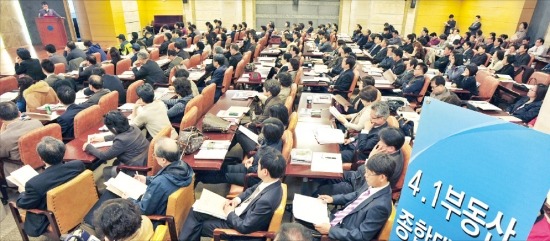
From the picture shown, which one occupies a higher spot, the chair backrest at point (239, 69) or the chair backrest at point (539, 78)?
the chair backrest at point (539, 78)

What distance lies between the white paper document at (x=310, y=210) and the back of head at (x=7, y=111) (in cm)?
327

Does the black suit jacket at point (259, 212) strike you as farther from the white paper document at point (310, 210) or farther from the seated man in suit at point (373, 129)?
the seated man in suit at point (373, 129)

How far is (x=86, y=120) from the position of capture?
380 cm

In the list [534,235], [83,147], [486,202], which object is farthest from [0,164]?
[534,235]

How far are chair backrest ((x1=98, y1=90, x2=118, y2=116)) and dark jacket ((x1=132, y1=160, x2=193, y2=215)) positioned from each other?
2266mm

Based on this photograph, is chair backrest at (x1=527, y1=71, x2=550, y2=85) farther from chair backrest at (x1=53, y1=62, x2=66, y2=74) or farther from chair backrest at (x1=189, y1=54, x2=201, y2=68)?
chair backrest at (x1=53, y1=62, x2=66, y2=74)

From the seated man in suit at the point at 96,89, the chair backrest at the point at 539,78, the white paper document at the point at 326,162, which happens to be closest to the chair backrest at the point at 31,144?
the seated man in suit at the point at 96,89

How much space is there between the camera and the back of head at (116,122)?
10.4 ft

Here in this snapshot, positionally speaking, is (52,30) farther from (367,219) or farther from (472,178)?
(472,178)

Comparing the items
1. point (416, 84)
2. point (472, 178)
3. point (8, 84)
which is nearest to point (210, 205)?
point (472, 178)

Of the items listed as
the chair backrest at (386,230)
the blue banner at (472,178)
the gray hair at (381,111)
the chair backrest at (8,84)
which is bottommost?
the chair backrest at (386,230)

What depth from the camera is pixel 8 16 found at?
456 inches

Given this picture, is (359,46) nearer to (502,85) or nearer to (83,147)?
(502,85)

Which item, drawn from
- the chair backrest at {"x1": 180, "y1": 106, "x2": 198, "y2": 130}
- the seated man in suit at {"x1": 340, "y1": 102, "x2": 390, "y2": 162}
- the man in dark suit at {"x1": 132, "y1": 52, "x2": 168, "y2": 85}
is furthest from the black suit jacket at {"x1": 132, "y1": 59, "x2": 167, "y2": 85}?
the seated man in suit at {"x1": 340, "y1": 102, "x2": 390, "y2": 162}
